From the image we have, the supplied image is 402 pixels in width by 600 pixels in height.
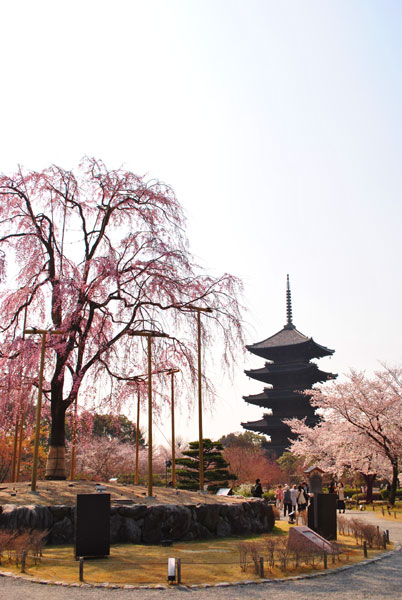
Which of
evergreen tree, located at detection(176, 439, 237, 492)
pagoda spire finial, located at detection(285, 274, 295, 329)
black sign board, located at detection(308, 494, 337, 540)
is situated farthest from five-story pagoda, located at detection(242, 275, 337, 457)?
black sign board, located at detection(308, 494, 337, 540)

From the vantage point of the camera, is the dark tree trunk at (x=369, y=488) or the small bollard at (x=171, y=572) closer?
the small bollard at (x=171, y=572)

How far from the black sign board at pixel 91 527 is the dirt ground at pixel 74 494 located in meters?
3.34

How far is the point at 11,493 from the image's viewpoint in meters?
16.2

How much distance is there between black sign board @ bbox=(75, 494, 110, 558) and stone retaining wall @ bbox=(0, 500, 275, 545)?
2640 millimetres

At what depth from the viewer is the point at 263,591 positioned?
912 centimetres

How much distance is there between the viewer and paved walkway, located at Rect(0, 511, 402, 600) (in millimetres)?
8625

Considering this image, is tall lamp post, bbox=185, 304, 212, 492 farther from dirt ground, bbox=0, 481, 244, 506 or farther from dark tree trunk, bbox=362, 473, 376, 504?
dark tree trunk, bbox=362, 473, 376, 504

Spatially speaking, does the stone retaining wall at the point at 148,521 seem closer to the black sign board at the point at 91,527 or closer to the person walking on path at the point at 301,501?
the black sign board at the point at 91,527

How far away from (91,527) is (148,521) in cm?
366

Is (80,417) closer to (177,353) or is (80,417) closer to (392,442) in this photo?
(177,353)

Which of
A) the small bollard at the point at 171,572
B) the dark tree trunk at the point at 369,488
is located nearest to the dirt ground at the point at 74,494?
the small bollard at the point at 171,572

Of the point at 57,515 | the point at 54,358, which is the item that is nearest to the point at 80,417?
the point at 54,358

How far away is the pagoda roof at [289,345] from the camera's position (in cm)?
6188

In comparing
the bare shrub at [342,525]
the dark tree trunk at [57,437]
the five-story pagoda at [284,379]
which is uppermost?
the five-story pagoda at [284,379]
